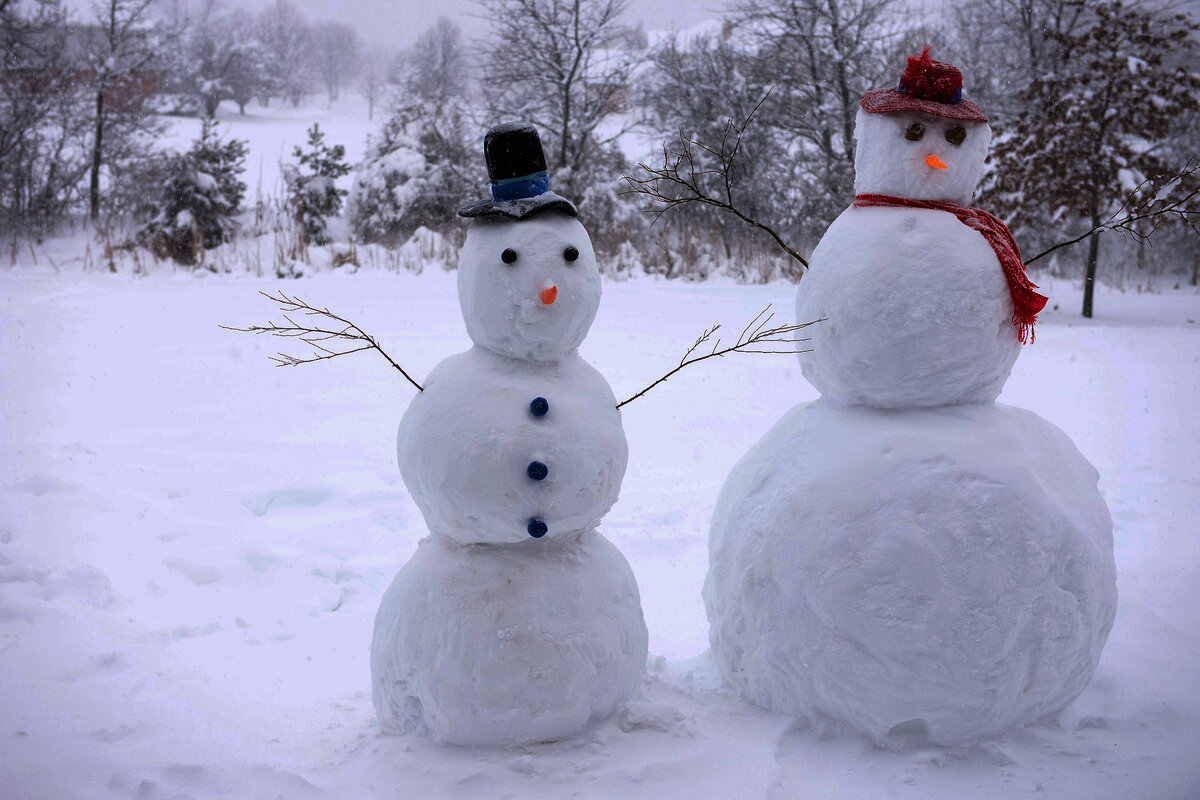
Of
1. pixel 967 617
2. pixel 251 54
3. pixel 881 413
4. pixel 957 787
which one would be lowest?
pixel 957 787

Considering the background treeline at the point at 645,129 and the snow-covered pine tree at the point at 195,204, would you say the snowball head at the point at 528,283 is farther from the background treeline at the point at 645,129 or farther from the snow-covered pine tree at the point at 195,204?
the snow-covered pine tree at the point at 195,204

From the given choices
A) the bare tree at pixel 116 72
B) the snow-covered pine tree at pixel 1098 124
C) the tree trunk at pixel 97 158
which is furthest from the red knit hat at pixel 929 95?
the bare tree at pixel 116 72

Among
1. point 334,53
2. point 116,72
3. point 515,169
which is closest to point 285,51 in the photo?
point 334,53

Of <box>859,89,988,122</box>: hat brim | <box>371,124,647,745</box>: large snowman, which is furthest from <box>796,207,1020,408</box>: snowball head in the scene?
<box>371,124,647,745</box>: large snowman

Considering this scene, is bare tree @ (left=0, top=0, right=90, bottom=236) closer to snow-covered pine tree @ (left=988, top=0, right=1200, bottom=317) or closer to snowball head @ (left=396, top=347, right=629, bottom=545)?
snowball head @ (left=396, top=347, right=629, bottom=545)

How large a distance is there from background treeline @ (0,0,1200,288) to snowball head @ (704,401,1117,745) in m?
7.57

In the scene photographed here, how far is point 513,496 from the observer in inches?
76.0

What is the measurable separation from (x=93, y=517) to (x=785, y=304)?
256 inches

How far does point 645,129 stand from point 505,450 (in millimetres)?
14290

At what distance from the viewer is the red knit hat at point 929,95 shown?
213 centimetres

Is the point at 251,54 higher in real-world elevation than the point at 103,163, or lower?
higher

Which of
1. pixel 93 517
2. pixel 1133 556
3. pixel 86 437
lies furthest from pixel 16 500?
pixel 1133 556

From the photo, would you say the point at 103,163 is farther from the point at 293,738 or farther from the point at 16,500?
the point at 293,738

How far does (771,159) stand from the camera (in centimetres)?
1276
